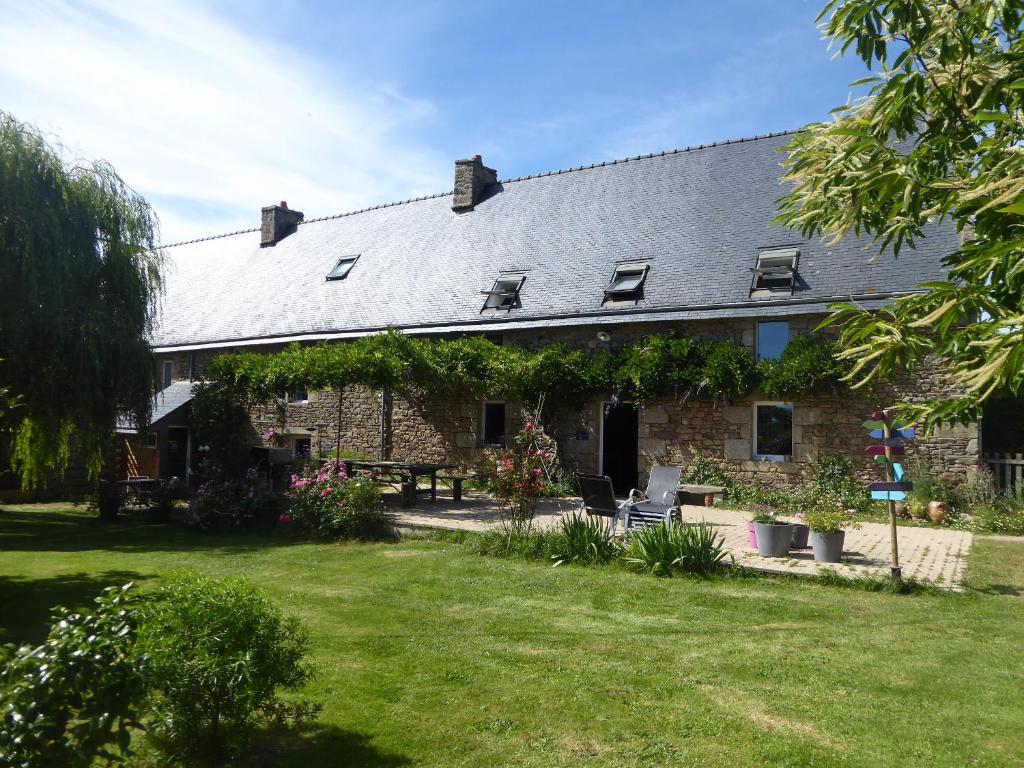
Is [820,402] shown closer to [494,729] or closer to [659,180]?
[659,180]

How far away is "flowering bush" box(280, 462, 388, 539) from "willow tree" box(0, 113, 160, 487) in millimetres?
3196

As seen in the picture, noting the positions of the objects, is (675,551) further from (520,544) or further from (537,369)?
(537,369)

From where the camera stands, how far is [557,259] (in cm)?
1571

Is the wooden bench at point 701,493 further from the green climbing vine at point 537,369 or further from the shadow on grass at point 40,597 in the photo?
the shadow on grass at point 40,597

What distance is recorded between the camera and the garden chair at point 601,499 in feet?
28.0

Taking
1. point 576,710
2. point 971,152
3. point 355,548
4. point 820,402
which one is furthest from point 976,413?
point 820,402

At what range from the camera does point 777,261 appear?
42.7 ft

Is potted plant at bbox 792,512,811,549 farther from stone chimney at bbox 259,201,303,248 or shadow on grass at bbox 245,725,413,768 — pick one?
stone chimney at bbox 259,201,303,248

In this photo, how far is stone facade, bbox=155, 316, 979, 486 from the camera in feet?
38.4

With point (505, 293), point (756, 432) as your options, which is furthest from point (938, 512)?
point (505, 293)

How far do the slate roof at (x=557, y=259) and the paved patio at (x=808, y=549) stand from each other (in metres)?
3.58

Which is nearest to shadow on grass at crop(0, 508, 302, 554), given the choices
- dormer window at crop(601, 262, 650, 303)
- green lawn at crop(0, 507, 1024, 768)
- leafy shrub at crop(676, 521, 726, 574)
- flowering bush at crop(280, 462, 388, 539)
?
flowering bush at crop(280, 462, 388, 539)

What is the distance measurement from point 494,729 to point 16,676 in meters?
2.13

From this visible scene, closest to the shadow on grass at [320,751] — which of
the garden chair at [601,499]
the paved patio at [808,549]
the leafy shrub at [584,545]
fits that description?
the leafy shrub at [584,545]
